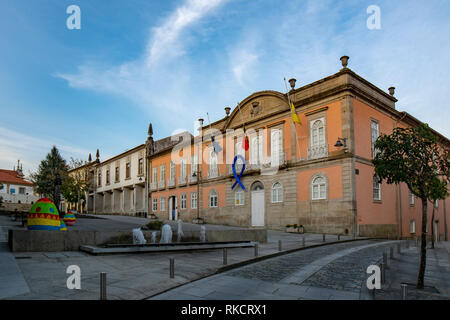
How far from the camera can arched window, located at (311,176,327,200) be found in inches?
836

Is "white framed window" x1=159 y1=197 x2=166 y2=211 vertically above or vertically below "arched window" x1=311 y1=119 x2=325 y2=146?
below

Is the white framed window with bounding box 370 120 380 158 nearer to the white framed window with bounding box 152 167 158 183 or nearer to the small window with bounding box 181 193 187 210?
the small window with bounding box 181 193 187 210

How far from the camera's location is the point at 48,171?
55.0 metres

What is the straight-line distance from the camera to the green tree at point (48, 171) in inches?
2085

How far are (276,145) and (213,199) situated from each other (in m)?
8.72

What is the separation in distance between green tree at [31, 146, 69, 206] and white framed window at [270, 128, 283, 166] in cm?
3644

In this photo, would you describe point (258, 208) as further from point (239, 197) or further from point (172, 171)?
point (172, 171)

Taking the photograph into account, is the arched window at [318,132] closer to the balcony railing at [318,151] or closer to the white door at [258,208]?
the balcony railing at [318,151]

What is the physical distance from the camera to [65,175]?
4997cm

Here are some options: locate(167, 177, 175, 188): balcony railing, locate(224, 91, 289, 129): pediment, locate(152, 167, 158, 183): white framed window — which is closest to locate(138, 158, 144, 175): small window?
locate(152, 167, 158, 183): white framed window

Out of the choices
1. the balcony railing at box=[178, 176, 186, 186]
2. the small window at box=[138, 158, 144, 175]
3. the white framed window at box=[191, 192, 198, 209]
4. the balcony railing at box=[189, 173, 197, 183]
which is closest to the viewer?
the white framed window at box=[191, 192, 198, 209]

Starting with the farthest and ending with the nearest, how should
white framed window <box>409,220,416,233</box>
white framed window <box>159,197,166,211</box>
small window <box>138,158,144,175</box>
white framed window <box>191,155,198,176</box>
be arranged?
small window <box>138,158,144,175</box>, white framed window <box>159,197,166,211</box>, white framed window <box>191,155,198,176</box>, white framed window <box>409,220,416,233</box>

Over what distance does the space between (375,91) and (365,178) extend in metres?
6.19

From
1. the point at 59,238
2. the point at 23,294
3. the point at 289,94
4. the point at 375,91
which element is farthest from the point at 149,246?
the point at 375,91
